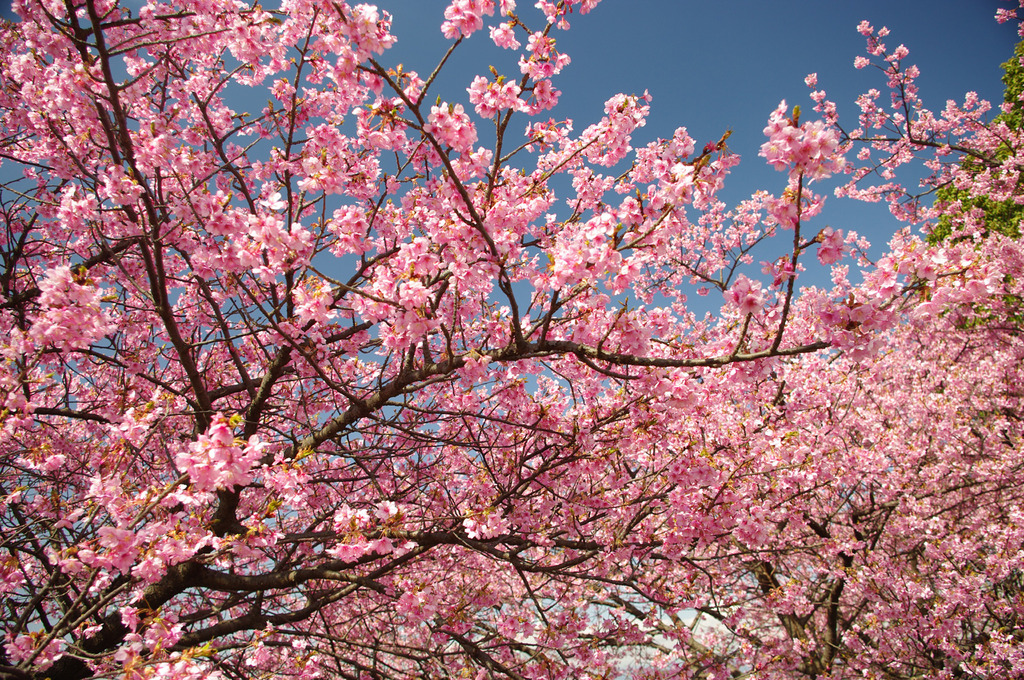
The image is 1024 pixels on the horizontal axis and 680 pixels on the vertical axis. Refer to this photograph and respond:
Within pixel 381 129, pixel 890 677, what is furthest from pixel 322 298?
pixel 890 677

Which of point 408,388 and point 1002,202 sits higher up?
point 1002,202

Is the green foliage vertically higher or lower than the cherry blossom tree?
higher

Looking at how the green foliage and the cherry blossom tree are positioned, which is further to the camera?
Answer: the green foliage

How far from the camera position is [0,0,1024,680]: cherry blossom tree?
114 inches

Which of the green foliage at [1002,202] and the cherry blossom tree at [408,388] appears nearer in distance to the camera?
the cherry blossom tree at [408,388]

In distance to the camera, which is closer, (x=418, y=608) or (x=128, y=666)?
(x=128, y=666)

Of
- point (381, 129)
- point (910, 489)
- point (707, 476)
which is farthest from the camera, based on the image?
point (910, 489)

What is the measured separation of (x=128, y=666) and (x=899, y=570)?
823 cm

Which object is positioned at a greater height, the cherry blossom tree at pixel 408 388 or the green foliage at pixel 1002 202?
the green foliage at pixel 1002 202

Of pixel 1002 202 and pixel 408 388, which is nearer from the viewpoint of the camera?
pixel 408 388

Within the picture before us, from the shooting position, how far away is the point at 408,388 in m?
3.63

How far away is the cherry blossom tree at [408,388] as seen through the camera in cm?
291

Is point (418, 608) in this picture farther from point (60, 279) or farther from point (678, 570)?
point (60, 279)

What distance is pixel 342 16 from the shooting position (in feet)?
8.86
